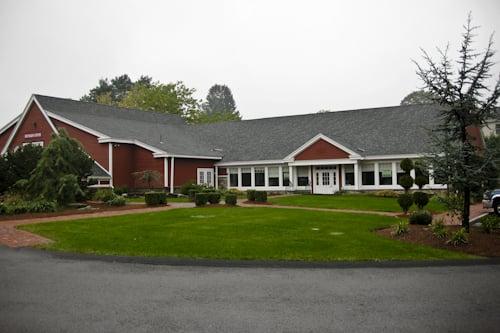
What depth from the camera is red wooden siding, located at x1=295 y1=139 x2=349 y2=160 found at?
36.0m

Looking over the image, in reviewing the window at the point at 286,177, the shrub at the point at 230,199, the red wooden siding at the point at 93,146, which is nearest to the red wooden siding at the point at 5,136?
the red wooden siding at the point at 93,146

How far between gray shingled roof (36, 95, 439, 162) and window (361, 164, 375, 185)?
3.71 feet

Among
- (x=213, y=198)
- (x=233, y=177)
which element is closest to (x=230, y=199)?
(x=213, y=198)

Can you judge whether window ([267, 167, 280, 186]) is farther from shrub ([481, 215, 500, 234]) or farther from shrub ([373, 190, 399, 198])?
shrub ([481, 215, 500, 234])

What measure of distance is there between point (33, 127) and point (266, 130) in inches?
809

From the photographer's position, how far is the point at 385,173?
3531 cm

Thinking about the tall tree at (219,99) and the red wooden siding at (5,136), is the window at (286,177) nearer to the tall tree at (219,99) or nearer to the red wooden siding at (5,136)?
the red wooden siding at (5,136)

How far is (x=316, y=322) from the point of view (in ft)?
21.6

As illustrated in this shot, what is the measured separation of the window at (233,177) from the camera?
41375 mm

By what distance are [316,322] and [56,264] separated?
7.10 metres

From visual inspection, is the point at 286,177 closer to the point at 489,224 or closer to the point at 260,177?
the point at 260,177

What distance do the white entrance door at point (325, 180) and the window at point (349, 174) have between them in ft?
2.61

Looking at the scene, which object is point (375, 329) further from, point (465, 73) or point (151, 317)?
point (465, 73)

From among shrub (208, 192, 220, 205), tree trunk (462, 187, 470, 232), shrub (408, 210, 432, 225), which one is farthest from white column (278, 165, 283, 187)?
tree trunk (462, 187, 470, 232)
